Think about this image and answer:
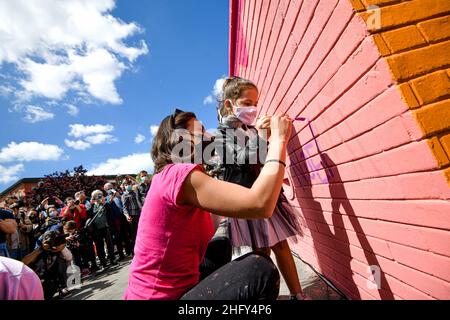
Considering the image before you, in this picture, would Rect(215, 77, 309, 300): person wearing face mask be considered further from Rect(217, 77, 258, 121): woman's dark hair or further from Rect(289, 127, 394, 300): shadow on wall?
Rect(289, 127, 394, 300): shadow on wall

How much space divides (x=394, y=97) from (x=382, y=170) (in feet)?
1.34

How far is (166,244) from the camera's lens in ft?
4.44

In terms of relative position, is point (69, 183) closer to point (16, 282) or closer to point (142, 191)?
point (142, 191)

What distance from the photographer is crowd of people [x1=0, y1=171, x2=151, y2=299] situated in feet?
16.5

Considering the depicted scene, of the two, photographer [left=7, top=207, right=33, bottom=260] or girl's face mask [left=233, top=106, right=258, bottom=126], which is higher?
girl's face mask [left=233, top=106, right=258, bottom=126]

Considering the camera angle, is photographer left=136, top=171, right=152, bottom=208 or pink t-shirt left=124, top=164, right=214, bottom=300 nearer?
pink t-shirt left=124, top=164, right=214, bottom=300

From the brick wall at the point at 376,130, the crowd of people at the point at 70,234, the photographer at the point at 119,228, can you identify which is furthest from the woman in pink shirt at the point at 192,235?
the photographer at the point at 119,228

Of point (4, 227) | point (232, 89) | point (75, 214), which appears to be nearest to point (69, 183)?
point (75, 214)

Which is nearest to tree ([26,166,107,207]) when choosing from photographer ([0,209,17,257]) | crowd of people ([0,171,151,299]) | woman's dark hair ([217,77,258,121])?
crowd of people ([0,171,151,299])

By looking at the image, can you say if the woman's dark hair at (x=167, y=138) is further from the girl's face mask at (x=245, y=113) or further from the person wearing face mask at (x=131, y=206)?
the person wearing face mask at (x=131, y=206)

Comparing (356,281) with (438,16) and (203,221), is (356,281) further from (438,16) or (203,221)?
(438,16)

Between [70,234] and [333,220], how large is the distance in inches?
249

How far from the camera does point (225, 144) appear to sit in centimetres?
212

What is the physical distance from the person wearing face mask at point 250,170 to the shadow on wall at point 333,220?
0.36 m
